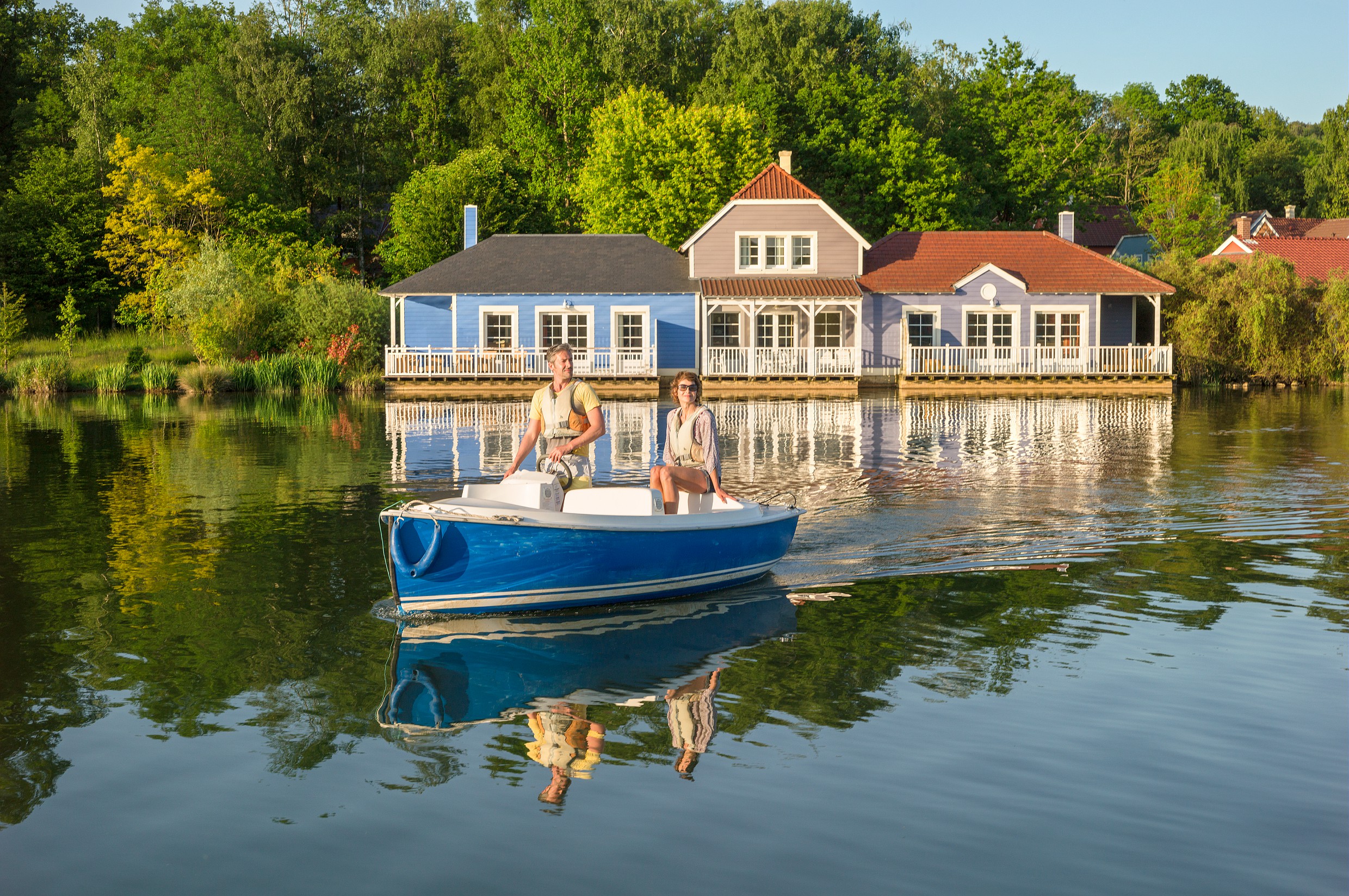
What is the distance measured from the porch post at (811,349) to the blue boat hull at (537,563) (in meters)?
28.9

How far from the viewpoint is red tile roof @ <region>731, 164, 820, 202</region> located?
3972 centimetres

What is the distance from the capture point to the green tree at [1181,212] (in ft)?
Answer: 173

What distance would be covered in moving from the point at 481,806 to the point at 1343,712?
4661 millimetres

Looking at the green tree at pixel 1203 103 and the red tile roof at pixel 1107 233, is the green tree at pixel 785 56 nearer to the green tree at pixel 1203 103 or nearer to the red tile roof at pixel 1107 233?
the red tile roof at pixel 1107 233

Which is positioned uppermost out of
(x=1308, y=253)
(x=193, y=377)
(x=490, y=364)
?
(x=1308, y=253)

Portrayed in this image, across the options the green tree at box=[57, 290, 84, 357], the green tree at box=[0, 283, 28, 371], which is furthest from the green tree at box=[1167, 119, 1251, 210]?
the green tree at box=[0, 283, 28, 371]

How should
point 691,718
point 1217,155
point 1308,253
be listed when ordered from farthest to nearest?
point 1217,155
point 1308,253
point 691,718

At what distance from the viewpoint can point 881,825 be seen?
5.24 metres

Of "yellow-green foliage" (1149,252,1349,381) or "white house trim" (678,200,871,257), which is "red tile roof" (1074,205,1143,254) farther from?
"white house trim" (678,200,871,257)

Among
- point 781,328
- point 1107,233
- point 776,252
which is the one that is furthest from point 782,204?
point 1107,233

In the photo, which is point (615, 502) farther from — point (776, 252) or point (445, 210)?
point (445, 210)

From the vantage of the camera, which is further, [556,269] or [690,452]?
[556,269]

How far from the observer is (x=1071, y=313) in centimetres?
3984

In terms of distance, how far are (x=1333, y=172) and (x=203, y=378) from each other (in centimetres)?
6435
